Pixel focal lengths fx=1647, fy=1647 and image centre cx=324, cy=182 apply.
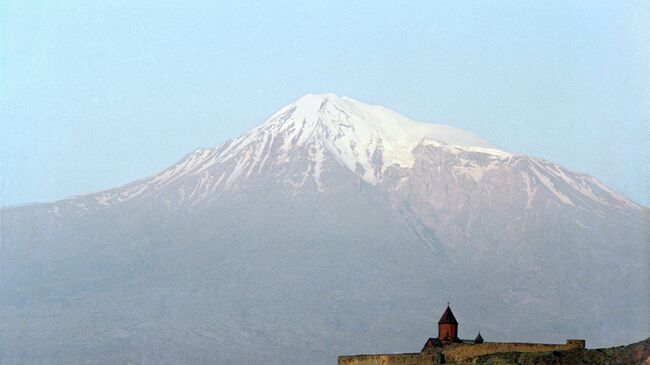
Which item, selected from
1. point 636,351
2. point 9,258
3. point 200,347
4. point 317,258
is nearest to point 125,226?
point 9,258

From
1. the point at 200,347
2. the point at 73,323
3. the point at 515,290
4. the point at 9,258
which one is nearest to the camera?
the point at 200,347

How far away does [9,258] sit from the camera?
573ft

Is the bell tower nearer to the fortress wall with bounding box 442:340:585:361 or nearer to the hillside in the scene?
the fortress wall with bounding box 442:340:585:361

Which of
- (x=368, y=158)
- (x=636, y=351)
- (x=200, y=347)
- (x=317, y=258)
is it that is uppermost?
(x=368, y=158)

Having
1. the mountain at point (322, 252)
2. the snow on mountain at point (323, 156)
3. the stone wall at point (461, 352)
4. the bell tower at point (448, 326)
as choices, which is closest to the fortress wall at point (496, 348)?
the stone wall at point (461, 352)

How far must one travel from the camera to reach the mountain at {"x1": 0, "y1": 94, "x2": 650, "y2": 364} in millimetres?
143375

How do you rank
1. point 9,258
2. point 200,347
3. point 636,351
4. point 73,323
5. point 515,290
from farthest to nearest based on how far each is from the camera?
point 9,258
point 515,290
point 73,323
point 200,347
point 636,351

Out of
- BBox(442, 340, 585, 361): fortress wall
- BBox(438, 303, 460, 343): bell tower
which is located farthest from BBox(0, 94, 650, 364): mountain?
BBox(442, 340, 585, 361): fortress wall

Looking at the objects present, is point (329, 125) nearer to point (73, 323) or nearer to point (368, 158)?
point (368, 158)

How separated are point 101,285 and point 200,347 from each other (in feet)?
82.2

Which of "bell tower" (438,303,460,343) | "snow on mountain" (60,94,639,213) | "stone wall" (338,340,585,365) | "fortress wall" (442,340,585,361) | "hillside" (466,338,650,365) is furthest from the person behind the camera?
"snow on mountain" (60,94,639,213)

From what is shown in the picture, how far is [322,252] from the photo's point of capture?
162 meters

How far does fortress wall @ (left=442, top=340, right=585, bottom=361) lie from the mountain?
84.8 meters

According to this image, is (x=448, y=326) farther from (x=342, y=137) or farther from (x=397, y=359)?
(x=342, y=137)
